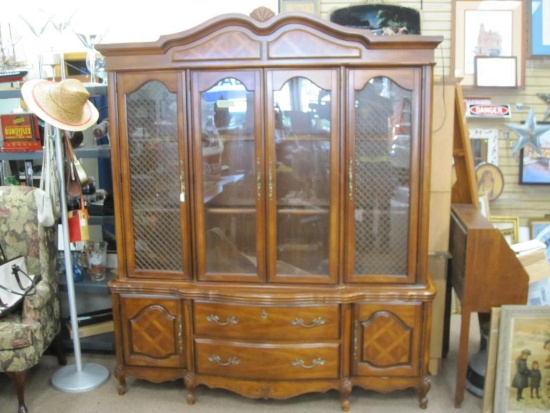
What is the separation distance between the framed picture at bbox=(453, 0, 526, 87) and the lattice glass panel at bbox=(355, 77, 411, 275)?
3.73 feet

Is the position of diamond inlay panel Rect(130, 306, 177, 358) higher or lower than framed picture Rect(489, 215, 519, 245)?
lower

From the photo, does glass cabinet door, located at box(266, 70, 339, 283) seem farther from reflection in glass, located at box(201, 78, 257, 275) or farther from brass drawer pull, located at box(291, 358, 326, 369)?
brass drawer pull, located at box(291, 358, 326, 369)

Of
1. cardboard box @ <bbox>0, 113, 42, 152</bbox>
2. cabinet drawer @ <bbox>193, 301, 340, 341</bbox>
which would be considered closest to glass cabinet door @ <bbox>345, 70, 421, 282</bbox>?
cabinet drawer @ <bbox>193, 301, 340, 341</bbox>

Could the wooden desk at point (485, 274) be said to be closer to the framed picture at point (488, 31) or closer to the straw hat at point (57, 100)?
the framed picture at point (488, 31)

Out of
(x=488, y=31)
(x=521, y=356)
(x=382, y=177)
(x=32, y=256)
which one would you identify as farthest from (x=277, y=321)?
(x=488, y=31)

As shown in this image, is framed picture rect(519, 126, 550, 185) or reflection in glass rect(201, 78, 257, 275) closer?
reflection in glass rect(201, 78, 257, 275)

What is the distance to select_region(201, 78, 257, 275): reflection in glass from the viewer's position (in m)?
2.54

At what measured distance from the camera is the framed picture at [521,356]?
246 cm

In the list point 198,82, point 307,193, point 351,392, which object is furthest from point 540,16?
point 351,392

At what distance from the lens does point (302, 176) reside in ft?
8.51

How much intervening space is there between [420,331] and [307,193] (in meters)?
0.86

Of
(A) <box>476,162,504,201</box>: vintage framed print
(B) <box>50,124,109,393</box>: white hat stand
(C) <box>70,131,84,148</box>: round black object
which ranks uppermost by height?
Result: (C) <box>70,131,84,148</box>: round black object

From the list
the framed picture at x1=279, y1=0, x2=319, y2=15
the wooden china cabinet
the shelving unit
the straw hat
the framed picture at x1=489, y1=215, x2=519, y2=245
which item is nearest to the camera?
the wooden china cabinet

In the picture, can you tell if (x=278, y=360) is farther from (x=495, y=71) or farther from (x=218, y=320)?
(x=495, y=71)
